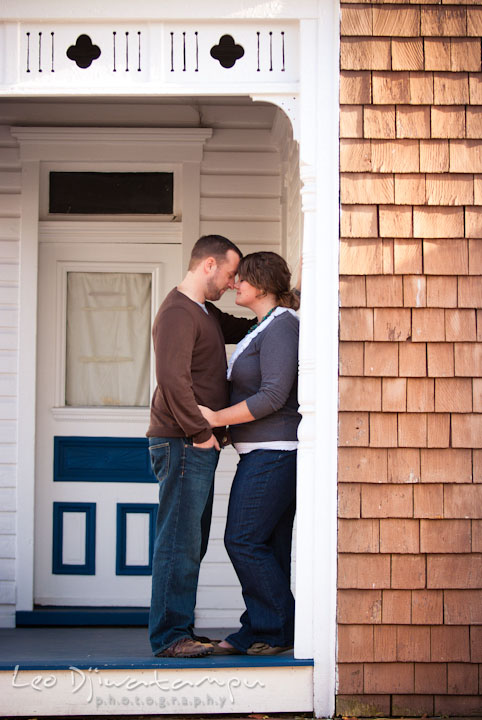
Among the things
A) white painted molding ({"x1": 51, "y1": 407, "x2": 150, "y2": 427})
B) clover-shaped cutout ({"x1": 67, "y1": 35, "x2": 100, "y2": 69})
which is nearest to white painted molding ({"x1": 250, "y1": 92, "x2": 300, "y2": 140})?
clover-shaped cutout ({"x1": 67, "y1": 35, "x2": 100, "y2": 69})

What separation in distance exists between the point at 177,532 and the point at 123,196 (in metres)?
2.39

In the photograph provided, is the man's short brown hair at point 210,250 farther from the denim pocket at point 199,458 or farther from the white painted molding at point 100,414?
the white painted molding at point 100,414

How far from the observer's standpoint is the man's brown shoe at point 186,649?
3592 millimetres

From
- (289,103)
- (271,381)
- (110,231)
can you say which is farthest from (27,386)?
(289,103)

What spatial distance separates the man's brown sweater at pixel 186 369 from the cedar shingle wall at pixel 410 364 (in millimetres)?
564

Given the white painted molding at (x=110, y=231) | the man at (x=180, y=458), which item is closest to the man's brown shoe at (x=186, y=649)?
the man at (x=180, y=458)

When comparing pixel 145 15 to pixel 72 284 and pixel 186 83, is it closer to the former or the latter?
pixel 186 83

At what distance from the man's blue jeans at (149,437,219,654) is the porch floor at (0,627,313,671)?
16cm

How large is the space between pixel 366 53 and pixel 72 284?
95.2 inches

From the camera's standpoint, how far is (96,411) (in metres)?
5.12

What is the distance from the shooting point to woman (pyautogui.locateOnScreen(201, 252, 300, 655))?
3.57m

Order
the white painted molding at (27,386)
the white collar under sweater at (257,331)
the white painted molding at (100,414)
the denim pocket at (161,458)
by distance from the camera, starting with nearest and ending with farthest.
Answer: the denim pocket at (161,458)
the white collar under sweater at (257,331)
the white painted molding at (27,386)
the white painted molding at (100,414)

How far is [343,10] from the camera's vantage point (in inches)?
140

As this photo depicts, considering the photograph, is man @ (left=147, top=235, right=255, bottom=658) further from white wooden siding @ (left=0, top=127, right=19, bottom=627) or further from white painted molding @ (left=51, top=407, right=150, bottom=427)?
white wooden siding @ (left=0, top=127, right=19, bottom=627)
